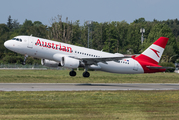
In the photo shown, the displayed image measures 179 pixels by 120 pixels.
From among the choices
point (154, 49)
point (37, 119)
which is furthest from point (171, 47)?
point (37, 119)

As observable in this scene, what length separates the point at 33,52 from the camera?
39469 millimetres

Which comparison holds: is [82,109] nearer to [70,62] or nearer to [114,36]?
[70,62]

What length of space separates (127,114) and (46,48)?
23.7 metres

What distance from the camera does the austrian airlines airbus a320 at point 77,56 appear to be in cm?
3931

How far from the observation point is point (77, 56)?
1631 inches

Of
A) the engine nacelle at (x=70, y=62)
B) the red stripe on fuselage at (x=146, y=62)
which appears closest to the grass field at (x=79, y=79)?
the red stripe on fuselage at (x=146, y=62)

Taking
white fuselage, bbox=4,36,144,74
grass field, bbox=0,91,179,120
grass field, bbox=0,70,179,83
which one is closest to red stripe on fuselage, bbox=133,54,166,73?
white fuselage, bbox=4,36,144,74

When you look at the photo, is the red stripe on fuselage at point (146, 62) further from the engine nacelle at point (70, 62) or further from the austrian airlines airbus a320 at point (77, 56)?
the engine nacelle at point (70, 62)

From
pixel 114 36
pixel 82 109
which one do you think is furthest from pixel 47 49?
pixel 114 36

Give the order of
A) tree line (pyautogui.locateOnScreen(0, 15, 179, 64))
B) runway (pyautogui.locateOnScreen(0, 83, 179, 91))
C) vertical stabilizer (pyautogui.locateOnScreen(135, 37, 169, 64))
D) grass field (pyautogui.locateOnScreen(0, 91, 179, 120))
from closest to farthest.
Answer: grass field (pyautogui.locateOnScreen(0, 91, 179, 120))
runway (pyautogui.locateOnScreen(0, 83, 179, 91))
vertical stabilizer (pyautogui.locateOnScreen(135, 37, 169, 64))
tree line (pyautogui.locateOnScreen(0, 15, 179, 64))

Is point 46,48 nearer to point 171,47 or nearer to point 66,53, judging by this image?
point 66,53

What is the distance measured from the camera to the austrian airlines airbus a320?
129 feet

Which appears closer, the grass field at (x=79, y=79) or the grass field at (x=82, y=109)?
the grass field at (x=82, y=109)

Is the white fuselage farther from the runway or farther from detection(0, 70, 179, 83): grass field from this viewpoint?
detection(0, 70, 179, 83): grass field
